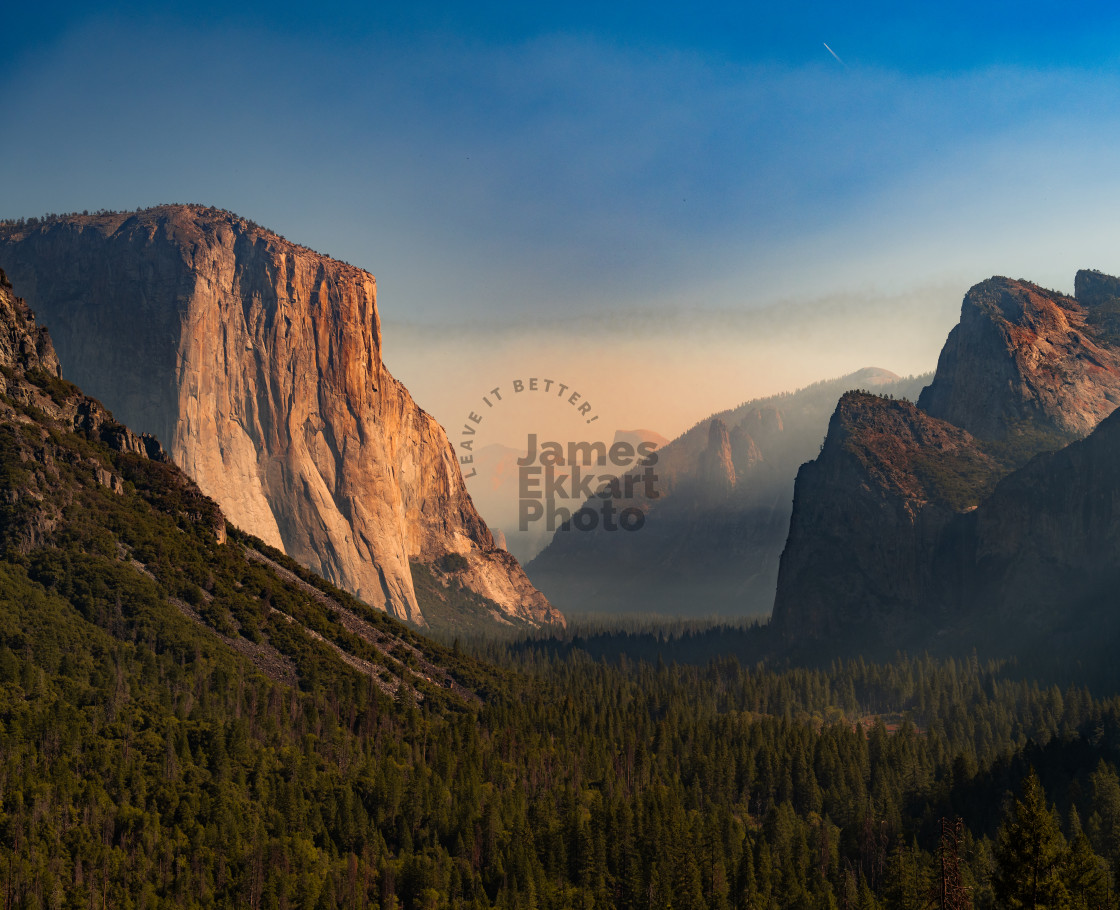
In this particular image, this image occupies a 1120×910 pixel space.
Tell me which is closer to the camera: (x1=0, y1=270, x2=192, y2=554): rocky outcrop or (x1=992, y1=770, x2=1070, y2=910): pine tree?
(x1=992, y1=770, x2=1070, y2=910): pine tree

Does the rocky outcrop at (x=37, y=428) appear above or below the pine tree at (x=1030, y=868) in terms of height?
above

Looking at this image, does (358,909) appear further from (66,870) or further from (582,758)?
(582,758)

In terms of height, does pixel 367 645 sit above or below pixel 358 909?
above

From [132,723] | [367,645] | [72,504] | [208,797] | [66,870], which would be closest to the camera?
[66,870]

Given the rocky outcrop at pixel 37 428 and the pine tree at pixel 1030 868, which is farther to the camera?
the rocky outcrop at pixel 37 428

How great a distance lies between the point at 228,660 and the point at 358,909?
5810 centimetres

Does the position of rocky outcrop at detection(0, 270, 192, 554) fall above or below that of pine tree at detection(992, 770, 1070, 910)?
above

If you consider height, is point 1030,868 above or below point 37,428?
below

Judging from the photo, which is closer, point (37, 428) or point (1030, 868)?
point (1030, 868)

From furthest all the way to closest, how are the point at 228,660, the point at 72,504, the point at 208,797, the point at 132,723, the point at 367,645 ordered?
the point at 367,645 → the point at 72,504 → the point at 228,660 → the point at 132,723 → the point at 208,797

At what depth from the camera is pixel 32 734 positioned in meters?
112

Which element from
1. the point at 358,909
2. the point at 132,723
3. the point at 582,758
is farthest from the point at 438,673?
the point at 358,909

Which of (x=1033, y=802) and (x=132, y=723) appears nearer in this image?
(x=1033, y=802)

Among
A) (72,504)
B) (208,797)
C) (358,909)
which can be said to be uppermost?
(72,504)
